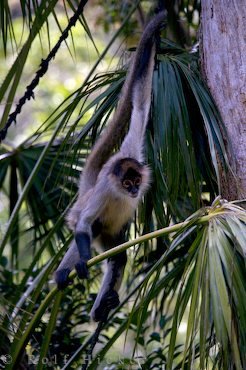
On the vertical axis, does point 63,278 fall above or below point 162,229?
above

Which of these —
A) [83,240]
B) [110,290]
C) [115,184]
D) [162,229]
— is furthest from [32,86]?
[162,229]

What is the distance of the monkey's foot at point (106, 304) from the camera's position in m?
4.45

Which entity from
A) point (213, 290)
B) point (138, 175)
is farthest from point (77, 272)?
point (213, 290)

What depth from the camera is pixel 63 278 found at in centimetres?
418

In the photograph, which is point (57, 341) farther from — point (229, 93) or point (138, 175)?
point (229, 93)

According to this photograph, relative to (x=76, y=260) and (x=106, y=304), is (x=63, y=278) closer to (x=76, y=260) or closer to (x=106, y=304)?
(x=76, y=260)

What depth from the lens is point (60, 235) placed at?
18.9ft

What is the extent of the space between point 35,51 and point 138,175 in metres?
9.80

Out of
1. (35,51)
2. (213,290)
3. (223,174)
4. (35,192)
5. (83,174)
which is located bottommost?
(213,290)

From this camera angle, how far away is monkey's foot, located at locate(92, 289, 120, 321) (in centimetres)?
445

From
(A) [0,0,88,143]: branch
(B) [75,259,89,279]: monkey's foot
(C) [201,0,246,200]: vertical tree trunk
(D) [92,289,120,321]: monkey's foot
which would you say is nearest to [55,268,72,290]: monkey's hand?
(B) [75,259,89,279]: monkey's foot

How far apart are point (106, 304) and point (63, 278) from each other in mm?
463

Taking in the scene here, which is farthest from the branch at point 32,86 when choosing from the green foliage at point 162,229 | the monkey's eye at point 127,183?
the monkey's eye at point 127,183

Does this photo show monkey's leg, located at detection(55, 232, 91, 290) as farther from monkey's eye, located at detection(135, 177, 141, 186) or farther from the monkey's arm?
monkey's eye, located at detection(135, 177, 141, 186)
